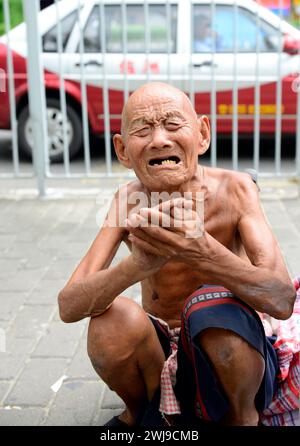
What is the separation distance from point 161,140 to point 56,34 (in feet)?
15.2

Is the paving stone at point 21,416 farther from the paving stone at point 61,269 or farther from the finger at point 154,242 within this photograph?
the paving stone at point 61,269

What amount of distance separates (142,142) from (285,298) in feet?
2.12

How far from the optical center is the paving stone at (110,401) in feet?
9.11

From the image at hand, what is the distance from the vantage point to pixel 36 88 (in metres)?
5.95

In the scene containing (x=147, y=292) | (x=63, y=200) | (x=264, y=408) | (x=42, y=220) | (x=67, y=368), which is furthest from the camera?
(x=63, y=200)

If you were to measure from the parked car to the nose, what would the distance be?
12.2 ft

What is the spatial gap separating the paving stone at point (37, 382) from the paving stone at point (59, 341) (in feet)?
0.22

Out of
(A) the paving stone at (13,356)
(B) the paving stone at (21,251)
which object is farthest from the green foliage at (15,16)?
(A) the paving stone at (13,356)

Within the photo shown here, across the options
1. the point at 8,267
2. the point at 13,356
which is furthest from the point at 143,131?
the point at 8,267

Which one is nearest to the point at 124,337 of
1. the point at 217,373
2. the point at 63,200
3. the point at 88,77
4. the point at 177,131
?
the point at 217,373

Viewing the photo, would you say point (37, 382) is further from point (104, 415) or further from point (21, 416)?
point (104, 415)

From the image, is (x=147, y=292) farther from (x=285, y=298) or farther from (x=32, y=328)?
(x=32, y=328)

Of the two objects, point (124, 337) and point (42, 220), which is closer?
point (124, 337)

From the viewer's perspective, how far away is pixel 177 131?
223 cm
